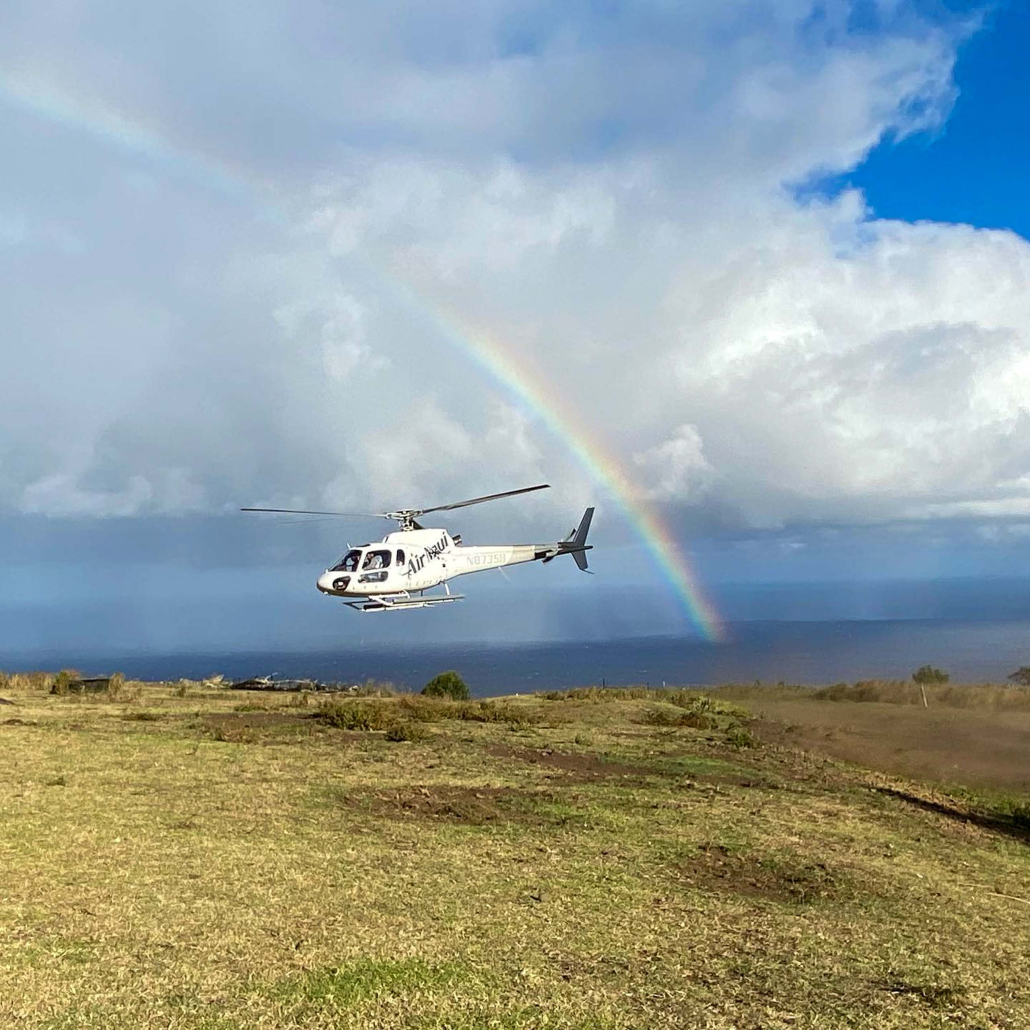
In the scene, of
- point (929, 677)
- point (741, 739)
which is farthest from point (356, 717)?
point (929, 677)

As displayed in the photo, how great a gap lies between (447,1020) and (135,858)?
17.5 ft

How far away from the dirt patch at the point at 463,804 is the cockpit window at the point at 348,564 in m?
13.8

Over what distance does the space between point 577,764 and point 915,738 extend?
1477cm

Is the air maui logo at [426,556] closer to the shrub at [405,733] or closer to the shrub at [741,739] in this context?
the shrub at [405,733]

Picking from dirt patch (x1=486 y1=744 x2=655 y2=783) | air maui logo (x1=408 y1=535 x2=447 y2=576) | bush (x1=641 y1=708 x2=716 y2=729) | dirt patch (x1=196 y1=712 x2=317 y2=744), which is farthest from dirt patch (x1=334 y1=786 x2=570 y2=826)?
air maui logo (x1=408 y1=535 x2=447 y2=576)

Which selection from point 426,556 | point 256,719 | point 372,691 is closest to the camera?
point 256,719

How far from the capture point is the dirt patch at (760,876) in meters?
10.7

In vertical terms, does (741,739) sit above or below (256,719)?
below

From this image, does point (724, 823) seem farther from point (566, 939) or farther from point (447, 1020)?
point (447, 1020)

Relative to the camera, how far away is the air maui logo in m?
29.6

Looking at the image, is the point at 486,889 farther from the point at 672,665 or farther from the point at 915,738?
the point at 672,665

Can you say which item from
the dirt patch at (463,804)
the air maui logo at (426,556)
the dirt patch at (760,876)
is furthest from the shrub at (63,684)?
the dirt patch at (760,876)

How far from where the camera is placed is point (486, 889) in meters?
9.99

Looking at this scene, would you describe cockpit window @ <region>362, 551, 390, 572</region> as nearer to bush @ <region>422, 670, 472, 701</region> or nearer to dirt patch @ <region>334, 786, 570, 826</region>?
bush @ <region>422, 670, 472, 701</region>
